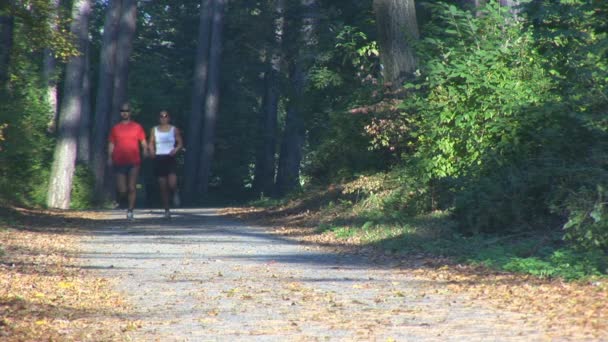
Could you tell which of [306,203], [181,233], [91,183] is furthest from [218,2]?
[181,233]

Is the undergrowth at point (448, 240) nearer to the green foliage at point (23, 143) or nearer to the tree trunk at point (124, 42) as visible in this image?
the green foliage at point (23, 143)

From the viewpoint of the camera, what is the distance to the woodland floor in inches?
291

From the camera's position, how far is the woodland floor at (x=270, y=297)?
24.3 ft

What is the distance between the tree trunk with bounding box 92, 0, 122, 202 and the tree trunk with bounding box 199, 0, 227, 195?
11.6m

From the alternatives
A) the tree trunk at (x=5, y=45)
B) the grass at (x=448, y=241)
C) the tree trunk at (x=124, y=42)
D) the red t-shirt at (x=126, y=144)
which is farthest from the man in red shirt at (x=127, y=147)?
the tree trunk at (x=124, y=42)

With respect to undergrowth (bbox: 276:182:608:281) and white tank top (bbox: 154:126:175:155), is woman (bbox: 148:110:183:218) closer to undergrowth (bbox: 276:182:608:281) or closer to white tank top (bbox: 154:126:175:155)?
white tank top (bbox: 154:126:175:155)

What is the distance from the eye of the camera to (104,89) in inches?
1464

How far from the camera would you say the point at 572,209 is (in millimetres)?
10844

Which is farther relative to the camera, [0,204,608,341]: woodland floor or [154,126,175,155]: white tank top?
[154,126,175,155]: white tank top

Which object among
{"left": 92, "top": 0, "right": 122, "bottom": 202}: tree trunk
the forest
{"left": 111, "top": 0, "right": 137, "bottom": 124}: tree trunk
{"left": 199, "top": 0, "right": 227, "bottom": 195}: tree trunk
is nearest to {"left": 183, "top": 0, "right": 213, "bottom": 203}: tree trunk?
{"left": 199, "top": 0, "right": 227, "bottom": 195}: tree trunk

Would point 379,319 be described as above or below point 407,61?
below

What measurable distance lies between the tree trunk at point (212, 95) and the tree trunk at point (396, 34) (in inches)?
1149

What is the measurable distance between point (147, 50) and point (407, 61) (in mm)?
40445

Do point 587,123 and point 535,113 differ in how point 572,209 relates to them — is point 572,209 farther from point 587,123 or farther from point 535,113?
point 535,113
